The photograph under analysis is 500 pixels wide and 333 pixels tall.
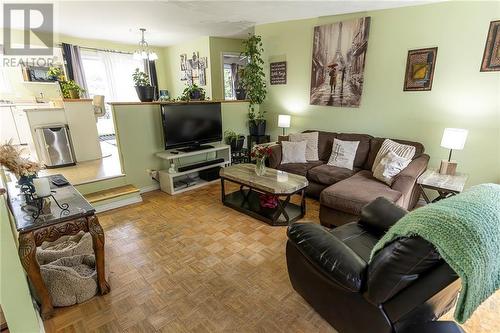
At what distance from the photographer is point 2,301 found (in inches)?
49.3

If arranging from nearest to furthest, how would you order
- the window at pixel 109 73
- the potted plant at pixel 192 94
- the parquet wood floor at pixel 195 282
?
1. the parquet wood floor at pixel 195 282
2. the potted plant at pixel 192 94
3. the window at pixel 109 73

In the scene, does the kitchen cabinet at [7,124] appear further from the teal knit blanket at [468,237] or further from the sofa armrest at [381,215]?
the teal knit blanket at [468,237]

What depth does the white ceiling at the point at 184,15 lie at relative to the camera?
10.7 ft

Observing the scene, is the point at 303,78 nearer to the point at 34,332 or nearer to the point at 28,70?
the point at 34,332

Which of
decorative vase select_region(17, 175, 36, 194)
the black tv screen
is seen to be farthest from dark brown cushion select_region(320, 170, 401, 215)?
decorative vase select_region(17, 175, 36, 194)

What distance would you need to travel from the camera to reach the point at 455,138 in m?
2.56

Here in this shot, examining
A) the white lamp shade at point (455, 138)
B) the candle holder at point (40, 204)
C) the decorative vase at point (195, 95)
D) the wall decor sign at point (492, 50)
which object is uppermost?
the wall decor sign at point (492, 50)

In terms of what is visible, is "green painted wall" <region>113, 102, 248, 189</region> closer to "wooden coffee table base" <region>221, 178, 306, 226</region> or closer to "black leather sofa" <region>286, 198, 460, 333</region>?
"wooden coffee table base" <region>221, 178, 306, 226</region>

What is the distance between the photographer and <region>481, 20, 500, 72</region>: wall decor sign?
8.31 feet

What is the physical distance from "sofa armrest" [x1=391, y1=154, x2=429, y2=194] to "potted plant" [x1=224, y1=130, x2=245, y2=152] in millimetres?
2638

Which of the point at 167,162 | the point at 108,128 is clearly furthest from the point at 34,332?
the point at 108,128

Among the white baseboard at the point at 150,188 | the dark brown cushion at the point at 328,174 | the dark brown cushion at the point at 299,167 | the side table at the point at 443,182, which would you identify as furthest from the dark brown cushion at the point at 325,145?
the white baseboard at the point at 150,188

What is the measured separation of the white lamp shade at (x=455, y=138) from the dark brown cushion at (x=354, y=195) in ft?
2.55

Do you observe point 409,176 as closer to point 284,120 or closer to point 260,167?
point 260,167
